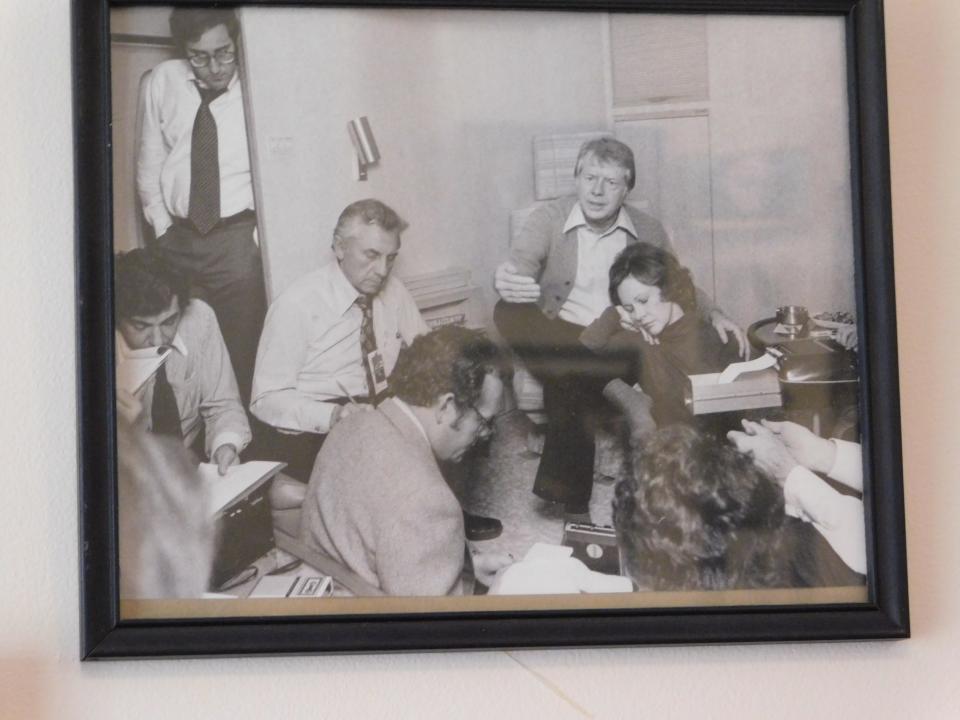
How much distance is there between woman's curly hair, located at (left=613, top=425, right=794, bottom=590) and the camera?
33.3 inches

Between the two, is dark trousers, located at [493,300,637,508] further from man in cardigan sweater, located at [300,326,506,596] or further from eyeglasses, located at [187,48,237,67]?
eyeglasses, located at [187,48,237,67]

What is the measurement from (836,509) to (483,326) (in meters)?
0.34

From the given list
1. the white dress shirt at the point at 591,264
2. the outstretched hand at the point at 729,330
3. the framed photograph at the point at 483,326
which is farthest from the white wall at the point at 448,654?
the white dress shirt at the point at 591,264

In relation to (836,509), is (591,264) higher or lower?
higher

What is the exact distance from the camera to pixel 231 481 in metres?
0.82

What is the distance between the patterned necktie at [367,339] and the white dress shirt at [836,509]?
1.20ft

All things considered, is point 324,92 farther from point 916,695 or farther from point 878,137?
point 916,695

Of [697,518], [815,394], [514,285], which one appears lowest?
[697,518]

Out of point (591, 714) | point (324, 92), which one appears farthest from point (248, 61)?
point (591, 714)

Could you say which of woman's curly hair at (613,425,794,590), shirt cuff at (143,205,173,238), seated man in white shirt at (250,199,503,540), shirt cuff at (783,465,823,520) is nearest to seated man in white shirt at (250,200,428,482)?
seated man in white shirt at (250,199,503,540)

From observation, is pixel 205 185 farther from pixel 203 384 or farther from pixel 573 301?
pixel 573 301

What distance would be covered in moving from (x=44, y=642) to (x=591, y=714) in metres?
0.46

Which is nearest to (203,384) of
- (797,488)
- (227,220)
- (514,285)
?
(227,220)

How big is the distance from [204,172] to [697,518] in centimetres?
51
